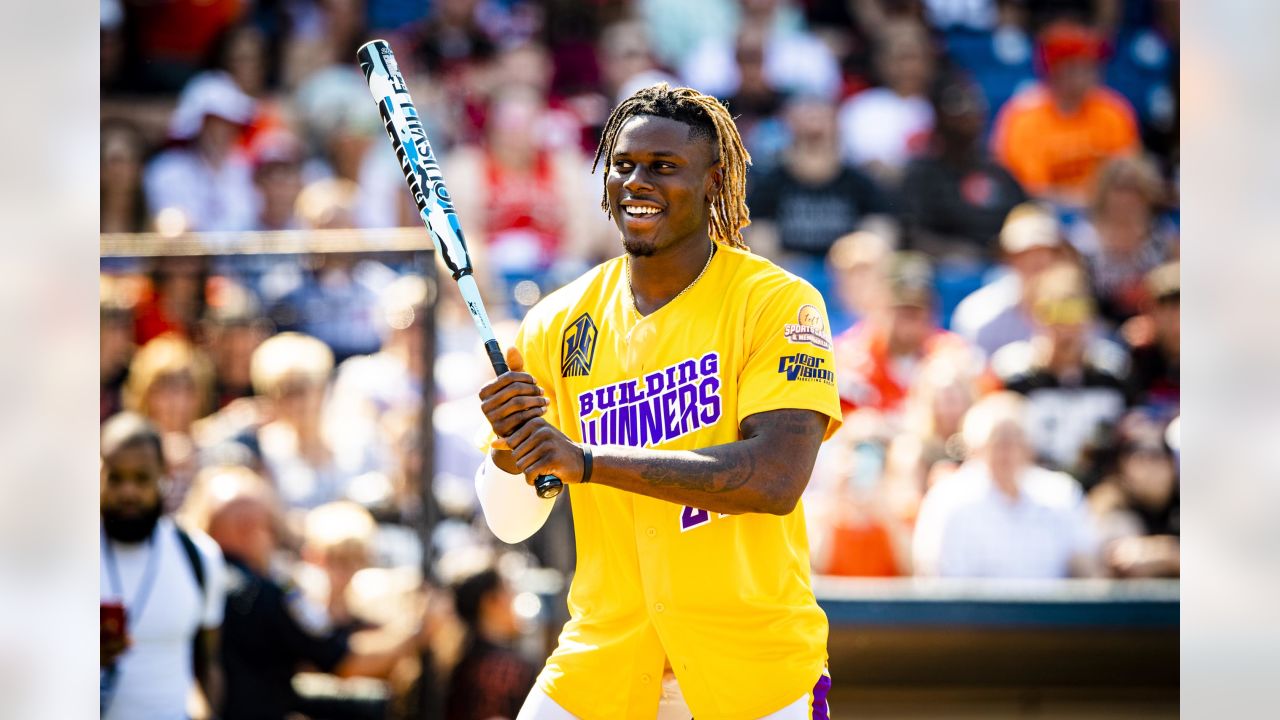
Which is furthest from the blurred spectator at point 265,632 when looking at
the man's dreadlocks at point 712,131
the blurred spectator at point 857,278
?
the man's dreadlocks at point 712,131

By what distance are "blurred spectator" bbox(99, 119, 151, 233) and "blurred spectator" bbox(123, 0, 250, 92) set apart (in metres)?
0.83

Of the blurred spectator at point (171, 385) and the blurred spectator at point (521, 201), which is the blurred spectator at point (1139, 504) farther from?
the blurred spectator at point (171, 385)

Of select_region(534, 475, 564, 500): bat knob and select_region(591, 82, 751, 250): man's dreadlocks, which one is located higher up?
select_region(591, 82, 751, 250): man's dreadlocks

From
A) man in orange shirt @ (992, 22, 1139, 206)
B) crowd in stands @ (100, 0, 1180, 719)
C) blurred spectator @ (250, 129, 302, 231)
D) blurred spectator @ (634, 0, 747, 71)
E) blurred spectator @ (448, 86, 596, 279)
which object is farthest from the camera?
blurred spectator @ (634, 0, 747, 71)

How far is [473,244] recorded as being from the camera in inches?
336

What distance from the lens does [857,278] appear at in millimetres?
8633

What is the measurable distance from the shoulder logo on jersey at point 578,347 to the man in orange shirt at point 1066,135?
6853 mm

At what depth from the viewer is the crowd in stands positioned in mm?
6672

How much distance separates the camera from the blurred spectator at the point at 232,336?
715 cm

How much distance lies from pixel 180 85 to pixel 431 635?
17.5 ft

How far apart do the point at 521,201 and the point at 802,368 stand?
6.06 m

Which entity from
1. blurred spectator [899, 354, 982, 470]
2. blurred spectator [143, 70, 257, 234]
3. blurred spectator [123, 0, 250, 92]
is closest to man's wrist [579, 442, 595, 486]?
blurred spectator [899, 354, 982, 470]

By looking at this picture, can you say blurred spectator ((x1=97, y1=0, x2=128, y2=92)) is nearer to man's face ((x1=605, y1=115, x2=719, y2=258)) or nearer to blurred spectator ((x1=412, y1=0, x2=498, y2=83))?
blurred spectator ((x1=412, y1=0, x2=498, y2=83))

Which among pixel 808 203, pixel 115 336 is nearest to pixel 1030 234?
pixel 808 203
